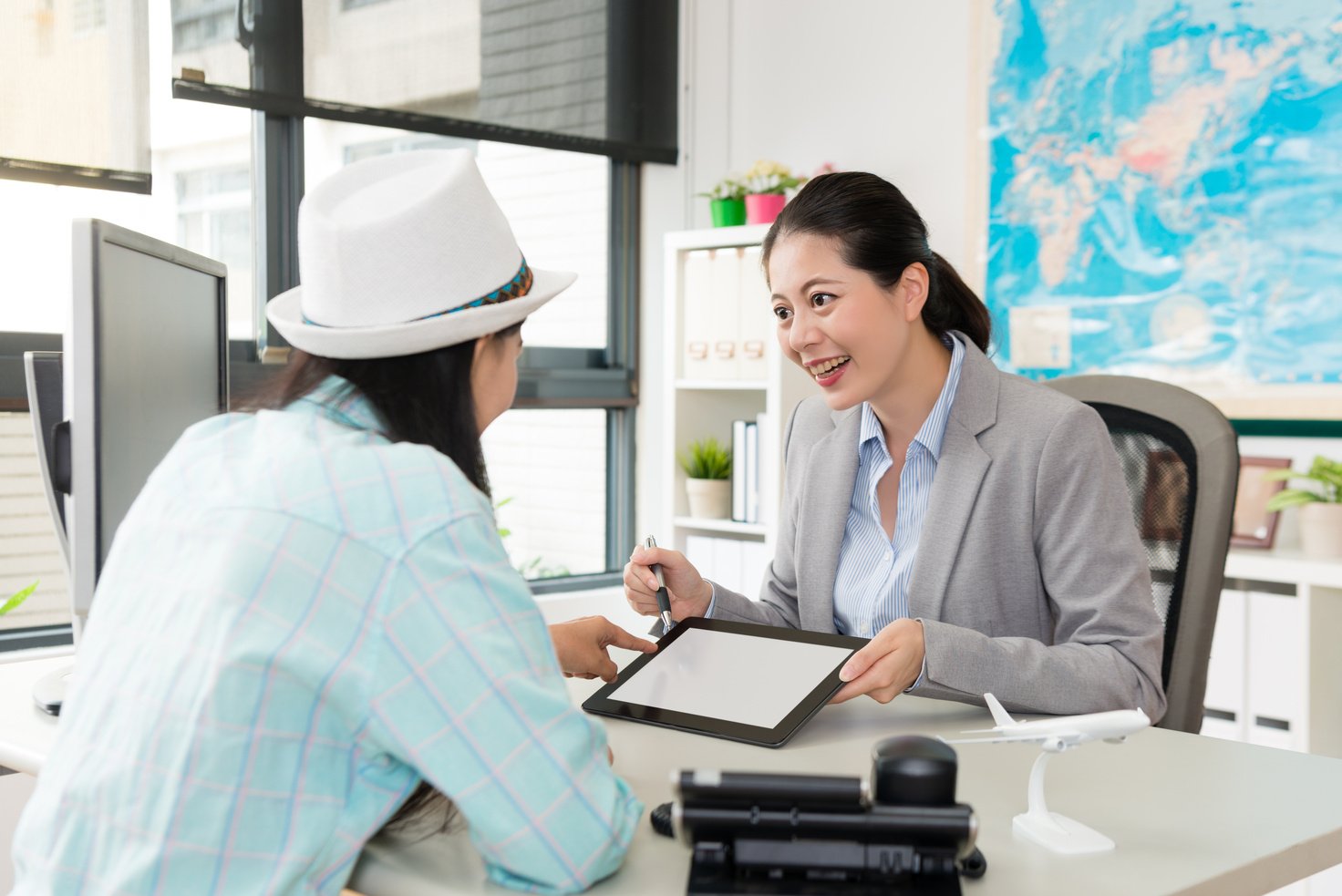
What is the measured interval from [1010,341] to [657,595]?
6.26ft

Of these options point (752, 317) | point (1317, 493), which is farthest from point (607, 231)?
point (1317, 493)

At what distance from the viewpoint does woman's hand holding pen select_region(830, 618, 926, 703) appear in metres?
1.22

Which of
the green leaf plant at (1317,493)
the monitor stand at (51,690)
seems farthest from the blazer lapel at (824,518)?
the green leaf plant at (1317,493)

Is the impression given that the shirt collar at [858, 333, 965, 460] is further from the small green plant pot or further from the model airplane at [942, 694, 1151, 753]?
the small green plant pot

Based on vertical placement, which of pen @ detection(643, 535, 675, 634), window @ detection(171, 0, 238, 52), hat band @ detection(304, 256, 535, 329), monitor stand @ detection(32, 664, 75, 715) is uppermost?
window @ detection(171, 0, 238, 52)

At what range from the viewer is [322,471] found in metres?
0.84

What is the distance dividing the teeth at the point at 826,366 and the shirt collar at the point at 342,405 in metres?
0.87

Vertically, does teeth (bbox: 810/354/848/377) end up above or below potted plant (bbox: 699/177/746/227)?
below

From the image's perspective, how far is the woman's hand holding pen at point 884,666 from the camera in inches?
48.2

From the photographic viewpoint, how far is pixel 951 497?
155 centimetres

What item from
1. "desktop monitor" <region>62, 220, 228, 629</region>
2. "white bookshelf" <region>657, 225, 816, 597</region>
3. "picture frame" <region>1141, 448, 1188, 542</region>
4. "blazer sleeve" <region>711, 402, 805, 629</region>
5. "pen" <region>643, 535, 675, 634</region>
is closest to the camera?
"desktop monitor" <region>62, 220, 228, 629</region>

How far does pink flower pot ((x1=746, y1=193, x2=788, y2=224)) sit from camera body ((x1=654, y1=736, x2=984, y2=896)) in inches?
106

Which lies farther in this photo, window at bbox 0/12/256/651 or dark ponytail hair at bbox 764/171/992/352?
window at bbox 0/12/256/651

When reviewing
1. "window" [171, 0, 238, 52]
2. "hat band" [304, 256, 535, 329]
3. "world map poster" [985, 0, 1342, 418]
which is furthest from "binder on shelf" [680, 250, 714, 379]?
"hat band" [304, 256, 535, 329]
